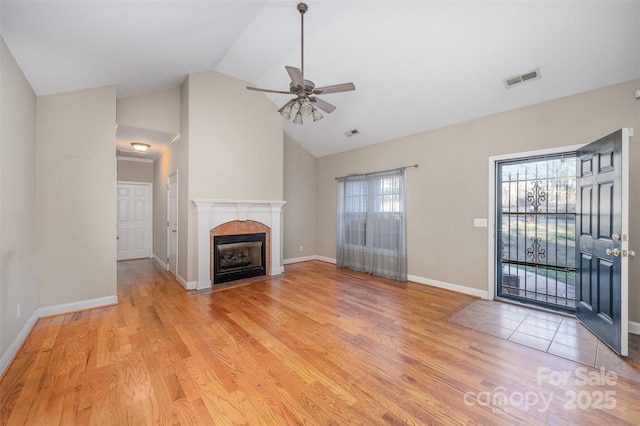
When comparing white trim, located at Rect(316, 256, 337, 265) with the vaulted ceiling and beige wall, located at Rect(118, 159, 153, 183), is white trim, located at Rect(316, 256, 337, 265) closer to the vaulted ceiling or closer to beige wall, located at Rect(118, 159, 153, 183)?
the vaulted ceiling

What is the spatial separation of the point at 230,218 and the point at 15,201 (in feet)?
8.56

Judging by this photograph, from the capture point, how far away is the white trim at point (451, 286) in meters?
4.03

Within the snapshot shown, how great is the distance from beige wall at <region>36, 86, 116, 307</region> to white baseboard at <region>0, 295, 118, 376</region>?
55 mm

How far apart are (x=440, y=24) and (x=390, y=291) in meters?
3.70

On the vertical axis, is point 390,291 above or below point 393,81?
below

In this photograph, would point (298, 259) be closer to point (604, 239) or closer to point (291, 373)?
point (291, 373)

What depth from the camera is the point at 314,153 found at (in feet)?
22.5

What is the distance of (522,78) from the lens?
3.28m

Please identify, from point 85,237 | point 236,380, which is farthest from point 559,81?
point 85,237

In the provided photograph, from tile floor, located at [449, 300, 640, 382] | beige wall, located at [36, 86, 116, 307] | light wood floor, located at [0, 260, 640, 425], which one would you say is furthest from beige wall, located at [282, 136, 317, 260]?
tile floor, located at [449, 300, 640, 382]

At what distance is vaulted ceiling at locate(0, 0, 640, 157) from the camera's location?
2422 mm

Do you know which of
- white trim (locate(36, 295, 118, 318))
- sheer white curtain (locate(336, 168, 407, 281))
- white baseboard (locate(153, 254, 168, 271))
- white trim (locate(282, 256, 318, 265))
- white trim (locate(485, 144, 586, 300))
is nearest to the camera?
white trim (locate(36, 295, 118, 318))

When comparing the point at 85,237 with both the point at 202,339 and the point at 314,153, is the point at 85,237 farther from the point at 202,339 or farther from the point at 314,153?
the point at 314,153

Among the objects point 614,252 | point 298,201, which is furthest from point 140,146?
point 614,252
